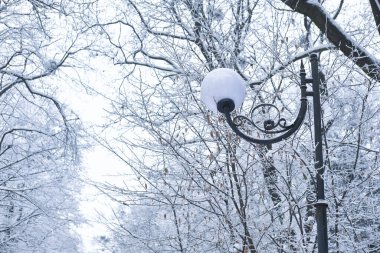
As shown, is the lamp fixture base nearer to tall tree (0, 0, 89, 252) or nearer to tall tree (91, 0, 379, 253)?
tall tree (91, 0, 379, 253)

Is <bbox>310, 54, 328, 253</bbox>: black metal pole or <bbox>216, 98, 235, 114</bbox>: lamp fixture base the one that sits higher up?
<bbox>216, 98, 235, 114</bbox>: lamp fixture base

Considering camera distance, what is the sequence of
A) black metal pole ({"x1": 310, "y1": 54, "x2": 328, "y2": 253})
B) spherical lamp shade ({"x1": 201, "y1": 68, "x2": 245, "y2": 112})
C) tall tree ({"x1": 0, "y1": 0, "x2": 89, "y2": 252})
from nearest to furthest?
black metal pole ({"x1": 310, "y1": 54, "x2": 328, "y2": 253}) → spherical lamp shade ({"x1": 201, "y1": 68, "x2": 245, "y2": 112}) → tall tree ({"x1": 0, "y1": 0, "x2": 89, "y2": 252})

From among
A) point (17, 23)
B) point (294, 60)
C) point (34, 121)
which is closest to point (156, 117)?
point (294, 60)

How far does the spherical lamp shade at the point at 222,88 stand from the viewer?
3816 mm

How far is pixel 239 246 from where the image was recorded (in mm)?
5266

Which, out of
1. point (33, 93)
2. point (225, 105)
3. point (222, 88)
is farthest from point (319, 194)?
point (33, 93)

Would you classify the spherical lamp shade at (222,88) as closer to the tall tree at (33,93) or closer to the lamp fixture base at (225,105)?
the lamp fixture base at (225,105)

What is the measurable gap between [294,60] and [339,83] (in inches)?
25.2

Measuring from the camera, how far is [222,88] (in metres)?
3.82

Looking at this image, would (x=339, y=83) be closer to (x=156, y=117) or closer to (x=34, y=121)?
(x=156, y=117)

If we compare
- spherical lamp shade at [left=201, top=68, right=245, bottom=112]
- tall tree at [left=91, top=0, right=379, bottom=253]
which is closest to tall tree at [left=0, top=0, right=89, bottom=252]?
tall tree at [left=91, top=0, right=379, bottom=253]

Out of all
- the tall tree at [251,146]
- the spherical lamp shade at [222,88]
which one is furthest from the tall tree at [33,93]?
the spherical lamp shade at [222,88]

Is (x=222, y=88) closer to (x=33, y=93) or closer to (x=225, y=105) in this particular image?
(x=225, y=105)

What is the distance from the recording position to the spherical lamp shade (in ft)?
12.5
